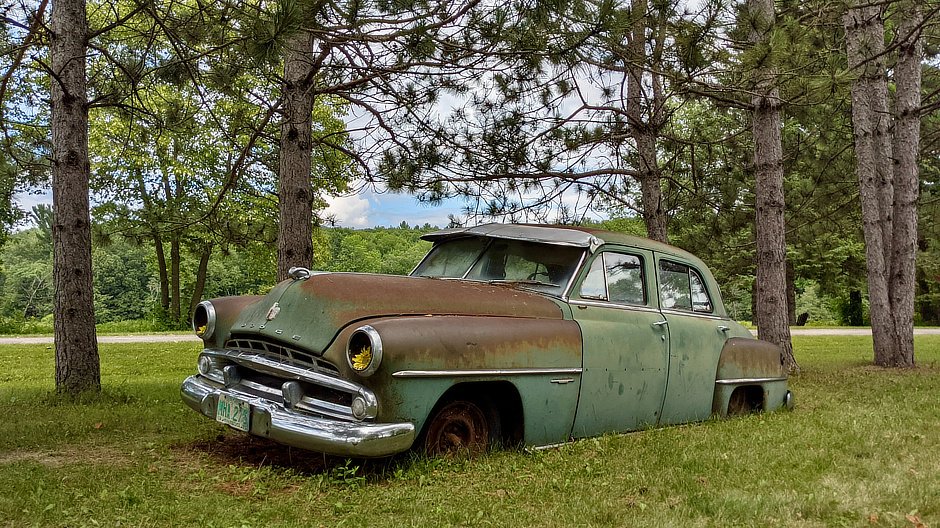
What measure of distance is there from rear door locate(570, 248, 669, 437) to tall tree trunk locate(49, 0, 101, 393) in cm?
510

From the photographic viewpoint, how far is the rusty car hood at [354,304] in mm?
4312

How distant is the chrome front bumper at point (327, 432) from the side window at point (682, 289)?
291cm

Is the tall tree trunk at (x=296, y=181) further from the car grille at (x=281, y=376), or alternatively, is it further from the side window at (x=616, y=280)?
the side window at (x=616, y=280)

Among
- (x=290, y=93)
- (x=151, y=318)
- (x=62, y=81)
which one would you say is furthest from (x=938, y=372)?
(x=151, y=318)

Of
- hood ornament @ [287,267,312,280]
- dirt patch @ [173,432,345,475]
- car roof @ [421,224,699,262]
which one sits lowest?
dirt patch @ [173,432,345,475]

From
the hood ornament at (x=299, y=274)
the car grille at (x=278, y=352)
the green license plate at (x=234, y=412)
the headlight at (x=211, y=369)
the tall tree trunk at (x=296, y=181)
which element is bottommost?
the green license plate at (x=234, y=412)

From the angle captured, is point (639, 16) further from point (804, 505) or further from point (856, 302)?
point (856, 302)

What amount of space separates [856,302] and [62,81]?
3425 centimetres

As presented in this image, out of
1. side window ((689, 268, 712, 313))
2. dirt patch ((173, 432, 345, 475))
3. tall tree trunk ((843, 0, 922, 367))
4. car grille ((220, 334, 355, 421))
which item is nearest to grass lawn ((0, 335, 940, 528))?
dirt patch ((173, 432, 345, 475))

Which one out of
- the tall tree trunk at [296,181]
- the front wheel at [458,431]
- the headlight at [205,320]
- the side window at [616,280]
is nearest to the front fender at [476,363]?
the front wheel at [458,431]

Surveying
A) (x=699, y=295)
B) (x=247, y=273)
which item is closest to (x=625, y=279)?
(x=699, y=295)

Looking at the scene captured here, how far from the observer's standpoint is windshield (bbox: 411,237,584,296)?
5.45m

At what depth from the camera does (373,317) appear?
4.36 meters

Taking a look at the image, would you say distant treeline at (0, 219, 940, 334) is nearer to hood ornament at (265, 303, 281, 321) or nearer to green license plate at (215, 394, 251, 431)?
hood ornament at (265, 303, 281, 321)
